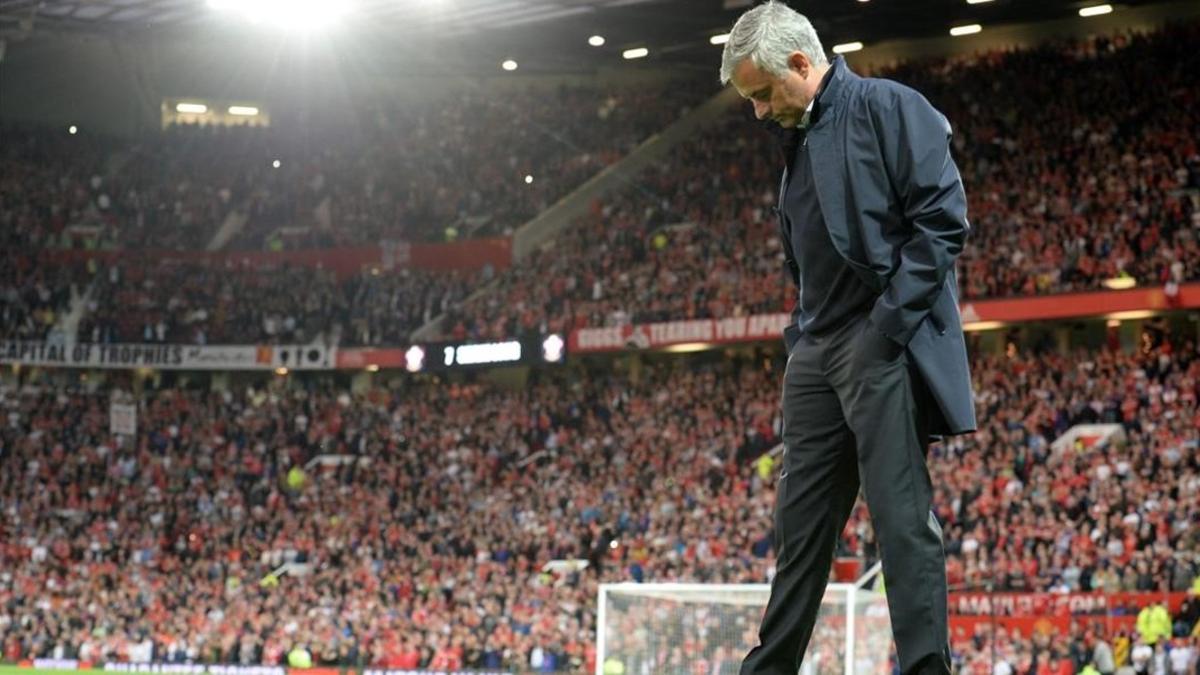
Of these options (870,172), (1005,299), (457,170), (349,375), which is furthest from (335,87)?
(870,172)

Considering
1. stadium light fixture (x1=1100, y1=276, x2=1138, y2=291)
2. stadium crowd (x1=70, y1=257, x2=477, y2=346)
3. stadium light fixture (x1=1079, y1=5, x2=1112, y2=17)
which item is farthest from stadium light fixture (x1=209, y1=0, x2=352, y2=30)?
stadium light fixture (x1=1079, y1=5, x2=1112, y2=17)

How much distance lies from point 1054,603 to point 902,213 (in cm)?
2045

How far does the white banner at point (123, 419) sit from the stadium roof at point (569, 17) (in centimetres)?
945

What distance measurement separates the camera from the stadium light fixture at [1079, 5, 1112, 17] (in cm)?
3725

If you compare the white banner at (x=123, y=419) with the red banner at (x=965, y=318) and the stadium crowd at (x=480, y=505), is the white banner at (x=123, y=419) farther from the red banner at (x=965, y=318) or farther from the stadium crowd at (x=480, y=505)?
the red banner at (x=965, y=318)

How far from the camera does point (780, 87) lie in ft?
14.1

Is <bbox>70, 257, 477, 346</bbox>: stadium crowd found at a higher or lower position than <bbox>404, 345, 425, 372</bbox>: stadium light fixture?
higher

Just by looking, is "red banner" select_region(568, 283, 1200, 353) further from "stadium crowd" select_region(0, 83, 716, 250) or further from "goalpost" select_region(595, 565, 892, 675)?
"goalpost" select_region(595, 565, 892, 675)

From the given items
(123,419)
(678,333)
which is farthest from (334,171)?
(678,333)

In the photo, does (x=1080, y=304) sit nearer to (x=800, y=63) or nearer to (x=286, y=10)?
(x=286, y=10)

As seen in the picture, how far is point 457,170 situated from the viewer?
46688 millimetres

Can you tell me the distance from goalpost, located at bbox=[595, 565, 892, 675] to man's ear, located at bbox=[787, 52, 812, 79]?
27.4ft

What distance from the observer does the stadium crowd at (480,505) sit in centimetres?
2627

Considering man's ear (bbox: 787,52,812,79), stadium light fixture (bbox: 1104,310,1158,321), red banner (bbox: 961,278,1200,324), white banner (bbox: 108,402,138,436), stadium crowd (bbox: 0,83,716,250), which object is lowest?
man's ear (bbox: 787,52,812,79)
